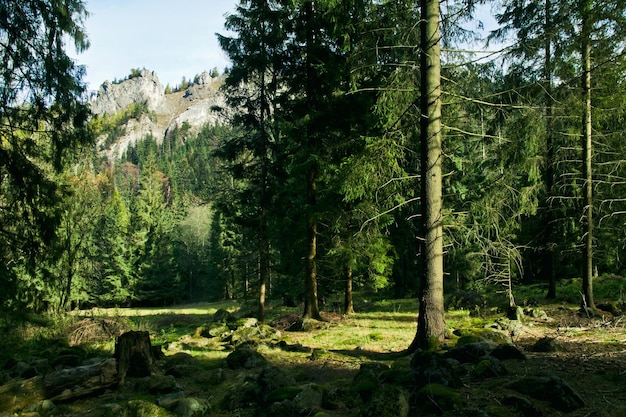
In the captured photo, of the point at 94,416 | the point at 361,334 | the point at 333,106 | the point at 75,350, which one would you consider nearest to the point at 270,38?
the point at 333,106

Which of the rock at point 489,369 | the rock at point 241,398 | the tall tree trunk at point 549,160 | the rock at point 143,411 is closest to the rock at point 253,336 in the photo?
the rock at point 241,398

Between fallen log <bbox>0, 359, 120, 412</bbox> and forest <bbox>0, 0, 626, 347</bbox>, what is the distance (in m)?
2.10

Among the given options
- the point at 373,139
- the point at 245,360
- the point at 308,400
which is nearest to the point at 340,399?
the point at 308,400

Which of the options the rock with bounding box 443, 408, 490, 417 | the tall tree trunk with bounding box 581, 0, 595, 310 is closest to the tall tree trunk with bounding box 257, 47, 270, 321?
the tall tree trunk with bounding box 581, 0, 595, 310

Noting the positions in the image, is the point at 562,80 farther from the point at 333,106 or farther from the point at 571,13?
the point at 333,106

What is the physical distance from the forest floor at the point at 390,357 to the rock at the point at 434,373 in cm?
16

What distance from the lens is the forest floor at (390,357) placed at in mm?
4629

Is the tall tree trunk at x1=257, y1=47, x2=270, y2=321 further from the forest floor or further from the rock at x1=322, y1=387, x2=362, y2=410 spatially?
the rock at x1=322, y1=387, x2=362, y2=410

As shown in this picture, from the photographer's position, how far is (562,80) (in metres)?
11.6

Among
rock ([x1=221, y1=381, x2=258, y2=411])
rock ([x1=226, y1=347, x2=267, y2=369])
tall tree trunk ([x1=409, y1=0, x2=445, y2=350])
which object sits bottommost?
rock ([x1=226, y1=347, x2=267, y2=369])

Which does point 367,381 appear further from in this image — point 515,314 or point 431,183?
point 515,314

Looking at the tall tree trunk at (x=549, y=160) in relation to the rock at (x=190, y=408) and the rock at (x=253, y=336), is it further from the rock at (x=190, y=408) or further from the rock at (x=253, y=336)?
the rock at (x=190, y=408)

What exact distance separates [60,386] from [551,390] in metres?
6.00

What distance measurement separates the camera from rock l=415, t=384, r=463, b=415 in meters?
4.15
